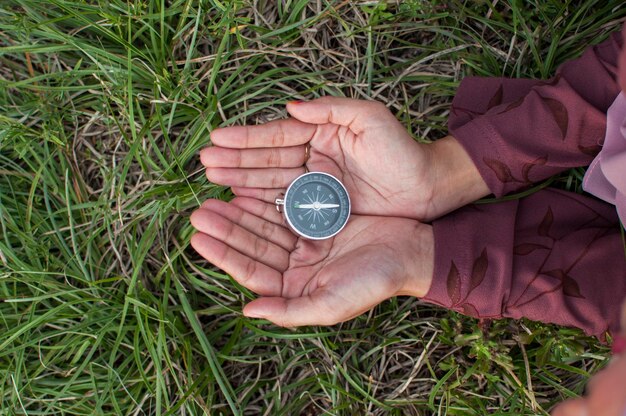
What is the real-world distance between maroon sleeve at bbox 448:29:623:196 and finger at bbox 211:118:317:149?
1.87 ft

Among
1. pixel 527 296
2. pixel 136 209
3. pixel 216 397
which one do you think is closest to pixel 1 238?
pixel 136 209

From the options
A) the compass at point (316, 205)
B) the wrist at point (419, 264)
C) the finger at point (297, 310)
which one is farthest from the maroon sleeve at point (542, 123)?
the finger at point (297, 310)

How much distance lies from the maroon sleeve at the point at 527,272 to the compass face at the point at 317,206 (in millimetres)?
356

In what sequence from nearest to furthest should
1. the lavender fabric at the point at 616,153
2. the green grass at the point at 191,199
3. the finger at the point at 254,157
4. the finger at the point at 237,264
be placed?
the lavender fabric at the point at 616,153 → the finger at the point at 237,264 → the finger at the point at 254,157 → the green grass at the point at 191,199

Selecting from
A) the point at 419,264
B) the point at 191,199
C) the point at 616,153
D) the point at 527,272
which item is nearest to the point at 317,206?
the point at 419,264

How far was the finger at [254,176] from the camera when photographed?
2.24m

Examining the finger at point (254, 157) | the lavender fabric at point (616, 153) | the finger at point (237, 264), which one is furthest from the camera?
the finger at point (254, 157)

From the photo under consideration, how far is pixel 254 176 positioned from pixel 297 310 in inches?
20.8

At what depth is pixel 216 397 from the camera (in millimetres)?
2547

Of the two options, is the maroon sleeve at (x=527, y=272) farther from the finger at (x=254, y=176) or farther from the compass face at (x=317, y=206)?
the finger at (x=254, y=176)

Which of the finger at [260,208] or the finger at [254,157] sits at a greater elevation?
the finger at [254,157]

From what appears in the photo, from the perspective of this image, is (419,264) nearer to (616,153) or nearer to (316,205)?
(316,205)

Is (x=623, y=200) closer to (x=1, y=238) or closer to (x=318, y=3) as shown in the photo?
(x=318, y=3)

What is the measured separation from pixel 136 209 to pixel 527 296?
1.58 meters
